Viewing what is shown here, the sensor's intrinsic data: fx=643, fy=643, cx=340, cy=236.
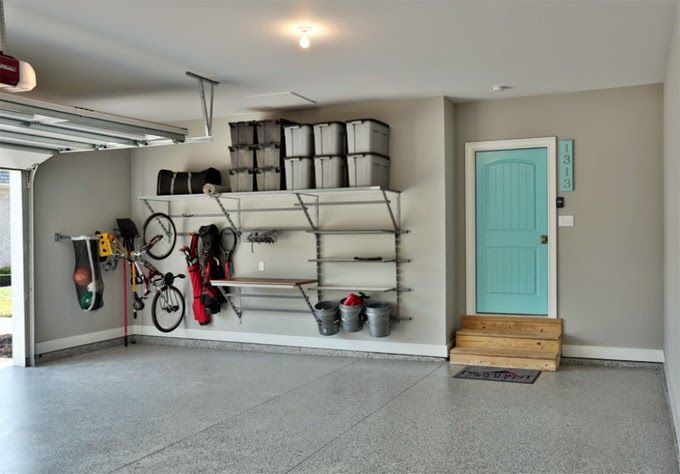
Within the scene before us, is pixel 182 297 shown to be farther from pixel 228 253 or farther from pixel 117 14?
pixel 117 14

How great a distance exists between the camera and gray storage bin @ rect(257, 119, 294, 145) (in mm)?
7047

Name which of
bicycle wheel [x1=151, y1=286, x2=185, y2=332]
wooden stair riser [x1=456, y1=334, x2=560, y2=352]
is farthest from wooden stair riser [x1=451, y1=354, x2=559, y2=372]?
bicycle wheel [x1=151, y1=286, x2=185, y2=332]

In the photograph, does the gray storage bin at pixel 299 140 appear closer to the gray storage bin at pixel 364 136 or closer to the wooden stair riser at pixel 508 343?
the gray storage bin at pixel 364 136

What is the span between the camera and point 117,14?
4215 millimetres

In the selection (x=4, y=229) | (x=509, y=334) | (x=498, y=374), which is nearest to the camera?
(x=498, y=374)

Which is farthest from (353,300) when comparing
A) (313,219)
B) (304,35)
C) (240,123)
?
(304,35)

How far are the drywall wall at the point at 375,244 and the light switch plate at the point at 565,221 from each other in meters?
1.21

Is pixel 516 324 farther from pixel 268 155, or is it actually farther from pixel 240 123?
pixel 240 123

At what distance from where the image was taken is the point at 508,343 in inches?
263

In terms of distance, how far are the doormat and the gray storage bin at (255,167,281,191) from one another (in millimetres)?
2796

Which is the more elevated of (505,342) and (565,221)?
(565,221)

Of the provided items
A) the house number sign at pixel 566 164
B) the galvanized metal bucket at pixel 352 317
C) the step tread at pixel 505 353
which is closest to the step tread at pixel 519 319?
the step tread at pixel 505 353

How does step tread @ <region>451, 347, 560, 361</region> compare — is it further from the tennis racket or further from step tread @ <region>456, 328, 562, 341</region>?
the tennis racket

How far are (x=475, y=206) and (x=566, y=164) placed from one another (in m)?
1.04
